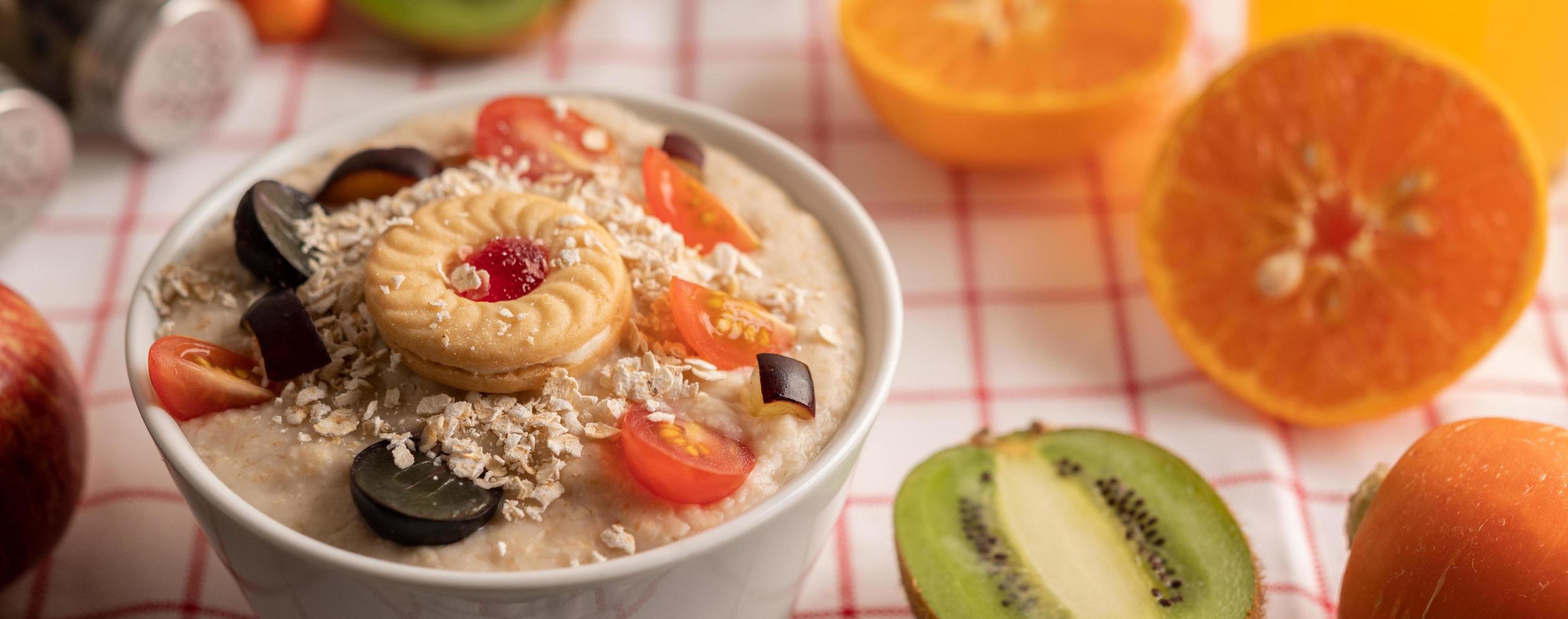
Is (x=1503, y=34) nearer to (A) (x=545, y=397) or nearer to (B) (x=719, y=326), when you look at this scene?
(B) (x=719, y=326)

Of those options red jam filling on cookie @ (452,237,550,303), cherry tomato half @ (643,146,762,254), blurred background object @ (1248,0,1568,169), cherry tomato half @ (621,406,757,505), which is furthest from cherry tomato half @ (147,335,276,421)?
blurred background object @ (1248,0,1568,169)

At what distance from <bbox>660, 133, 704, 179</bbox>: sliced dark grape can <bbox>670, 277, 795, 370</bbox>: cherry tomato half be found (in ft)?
1.11

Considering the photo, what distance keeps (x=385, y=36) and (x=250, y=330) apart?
6.62ft

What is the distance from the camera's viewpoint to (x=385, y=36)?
12.5 ft

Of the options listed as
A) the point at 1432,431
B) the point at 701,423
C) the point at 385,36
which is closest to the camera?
the point at 701,423

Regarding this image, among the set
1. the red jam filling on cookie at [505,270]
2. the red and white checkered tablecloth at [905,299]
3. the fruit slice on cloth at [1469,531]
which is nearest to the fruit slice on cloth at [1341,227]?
the red and white checkered tablecloth at [905,299]

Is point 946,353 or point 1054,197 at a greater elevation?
point 1054,197

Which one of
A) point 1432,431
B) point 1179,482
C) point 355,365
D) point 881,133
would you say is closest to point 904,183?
point 881,133

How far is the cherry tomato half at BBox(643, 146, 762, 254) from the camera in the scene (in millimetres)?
2234

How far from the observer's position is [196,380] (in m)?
1.91

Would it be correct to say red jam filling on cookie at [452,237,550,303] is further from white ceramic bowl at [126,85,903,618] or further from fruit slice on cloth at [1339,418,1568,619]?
fruit slice on cloth at [1339,418,1568,619]

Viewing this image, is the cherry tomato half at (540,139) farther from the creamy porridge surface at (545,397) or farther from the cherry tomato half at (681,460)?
the cherry tomato half at (681,460)

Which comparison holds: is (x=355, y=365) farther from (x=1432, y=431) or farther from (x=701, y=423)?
(x=1432, y=431)

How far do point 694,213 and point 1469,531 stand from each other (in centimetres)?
134
